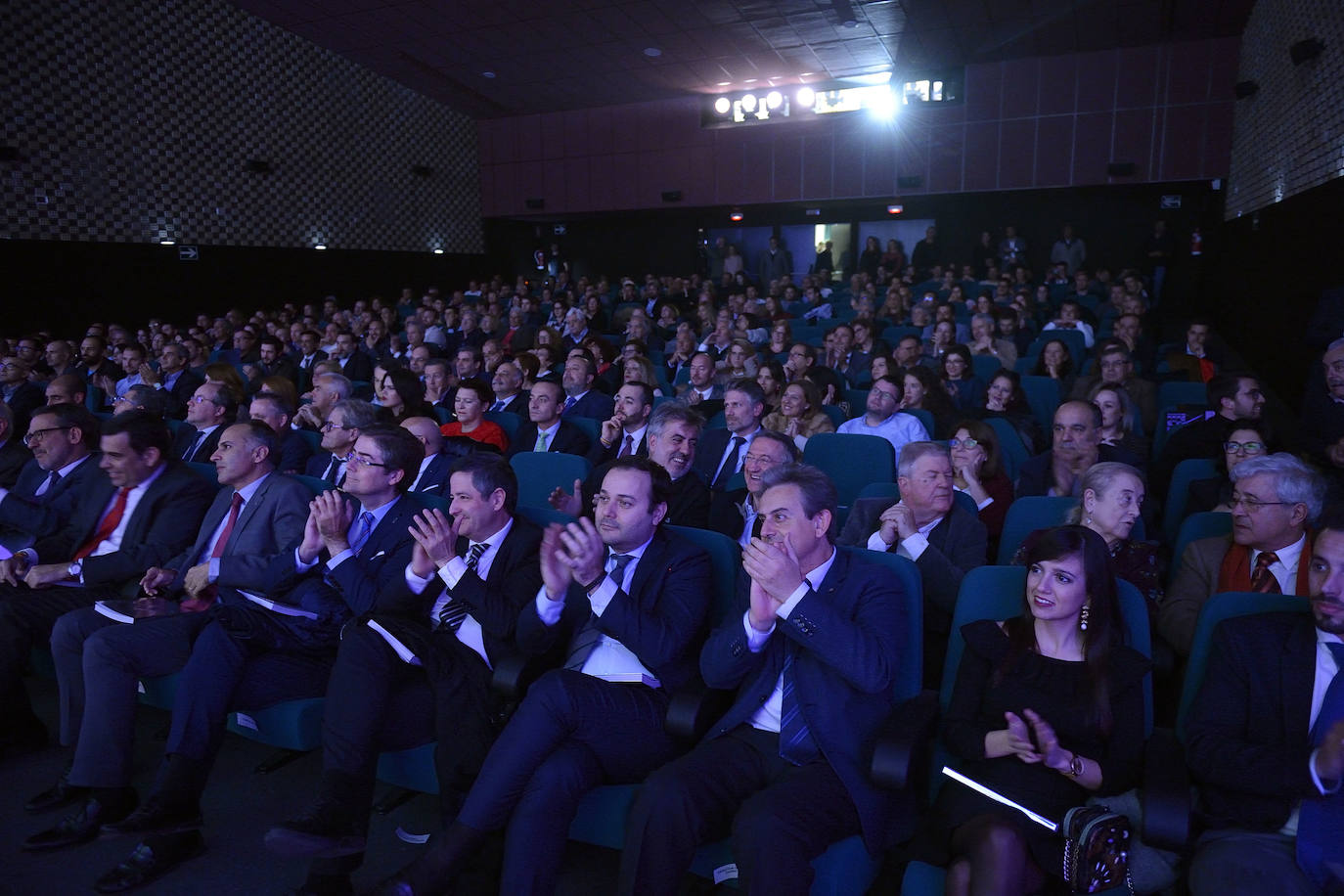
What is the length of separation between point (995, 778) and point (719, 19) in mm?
8939

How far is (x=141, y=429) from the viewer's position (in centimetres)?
288

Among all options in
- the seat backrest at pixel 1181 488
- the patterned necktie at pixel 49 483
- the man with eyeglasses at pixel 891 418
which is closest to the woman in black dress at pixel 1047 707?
the seat backrest at pixel 1181 488

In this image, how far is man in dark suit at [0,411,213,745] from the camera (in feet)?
8.70

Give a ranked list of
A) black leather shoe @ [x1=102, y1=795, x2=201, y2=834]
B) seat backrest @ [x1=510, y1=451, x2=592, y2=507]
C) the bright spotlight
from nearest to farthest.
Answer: black leather shoe @ [x1=102, y1=795, x2=201, y2=834]
seat backrest @ [x1=510, y1=451, x2=592, y2=507]
the bright spotlight

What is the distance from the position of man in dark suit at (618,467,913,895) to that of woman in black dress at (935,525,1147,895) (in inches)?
6.4

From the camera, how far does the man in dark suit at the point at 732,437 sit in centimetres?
369

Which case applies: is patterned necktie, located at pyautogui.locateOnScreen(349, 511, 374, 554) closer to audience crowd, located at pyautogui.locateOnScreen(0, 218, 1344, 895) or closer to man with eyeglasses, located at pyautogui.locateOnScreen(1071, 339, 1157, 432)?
audience crowd, located at pyautogui.locateOnScreen(0, 218, 1344, 895)

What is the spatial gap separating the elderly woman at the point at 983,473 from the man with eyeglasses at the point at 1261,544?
78 centimetres

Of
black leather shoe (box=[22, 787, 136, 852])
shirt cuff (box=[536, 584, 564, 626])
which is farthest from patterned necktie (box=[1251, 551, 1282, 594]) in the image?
black leather shoe (box=[22, 787, 136, 852])

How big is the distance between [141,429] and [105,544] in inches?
17.4

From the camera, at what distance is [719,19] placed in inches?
355

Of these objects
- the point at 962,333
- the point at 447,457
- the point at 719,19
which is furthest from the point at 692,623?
the point at 719,19

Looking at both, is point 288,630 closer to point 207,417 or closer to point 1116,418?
point 207,417

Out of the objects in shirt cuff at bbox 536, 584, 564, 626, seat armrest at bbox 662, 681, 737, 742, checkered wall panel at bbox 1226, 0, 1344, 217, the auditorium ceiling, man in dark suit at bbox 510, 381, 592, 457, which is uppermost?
the auditorium ceiling
